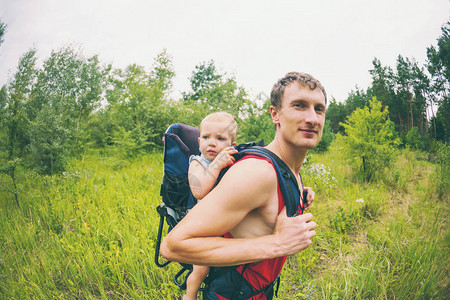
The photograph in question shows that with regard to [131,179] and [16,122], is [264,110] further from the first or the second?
[16,122]

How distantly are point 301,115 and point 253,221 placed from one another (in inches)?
25.7

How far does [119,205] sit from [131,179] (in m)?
1.42

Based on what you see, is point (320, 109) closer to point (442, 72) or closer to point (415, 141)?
point (442, 72)

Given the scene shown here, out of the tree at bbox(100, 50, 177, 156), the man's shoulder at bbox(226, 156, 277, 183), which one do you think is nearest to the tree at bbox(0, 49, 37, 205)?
the tree at bbox(100, 50, 177, 156)

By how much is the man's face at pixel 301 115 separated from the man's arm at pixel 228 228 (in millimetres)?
330

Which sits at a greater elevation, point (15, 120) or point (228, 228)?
point (15, 120)

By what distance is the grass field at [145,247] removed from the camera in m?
2.39

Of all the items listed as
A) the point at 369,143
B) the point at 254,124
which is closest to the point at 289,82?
the point at 254,124

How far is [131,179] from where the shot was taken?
521 cm

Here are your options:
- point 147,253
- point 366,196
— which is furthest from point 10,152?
point 366,196

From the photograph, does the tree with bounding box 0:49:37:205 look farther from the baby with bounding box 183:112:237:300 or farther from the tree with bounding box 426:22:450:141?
the tree with bounding box 426:22:450:141

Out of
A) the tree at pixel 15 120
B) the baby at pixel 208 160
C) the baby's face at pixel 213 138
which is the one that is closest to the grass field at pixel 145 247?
the tree at pixel 15 120

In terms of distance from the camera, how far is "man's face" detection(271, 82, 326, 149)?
1.18 meters

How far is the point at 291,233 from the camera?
1015 millimetres
